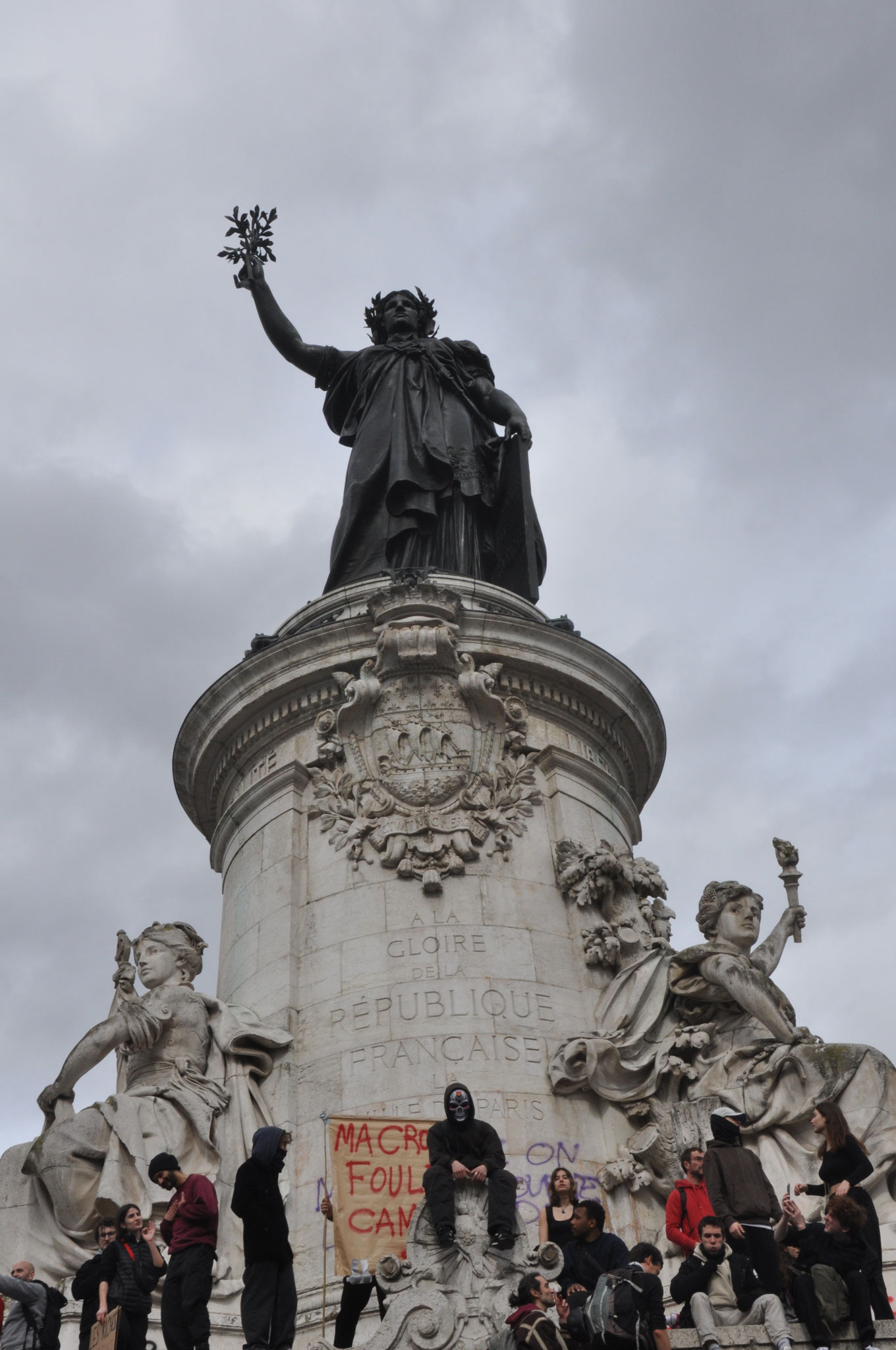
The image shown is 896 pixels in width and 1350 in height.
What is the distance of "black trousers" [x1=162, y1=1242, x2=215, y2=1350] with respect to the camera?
406 inches

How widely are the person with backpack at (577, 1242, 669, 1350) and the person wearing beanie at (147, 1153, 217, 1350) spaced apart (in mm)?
2352

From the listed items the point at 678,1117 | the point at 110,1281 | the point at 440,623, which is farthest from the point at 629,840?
the point at 110,1281

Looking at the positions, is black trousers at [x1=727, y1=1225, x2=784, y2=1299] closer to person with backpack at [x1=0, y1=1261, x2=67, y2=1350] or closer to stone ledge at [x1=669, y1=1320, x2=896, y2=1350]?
stone ledge at [x1=669, y1=1320, x2=896, y2=1350]

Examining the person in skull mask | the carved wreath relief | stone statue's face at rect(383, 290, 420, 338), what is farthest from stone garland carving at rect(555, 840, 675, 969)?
stone statue's face at rect(383, 290, 420, 338)

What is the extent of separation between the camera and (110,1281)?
10711 millimetres

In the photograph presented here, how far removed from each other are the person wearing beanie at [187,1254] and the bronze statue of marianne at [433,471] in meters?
9.94

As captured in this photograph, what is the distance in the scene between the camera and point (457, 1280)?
10453mm

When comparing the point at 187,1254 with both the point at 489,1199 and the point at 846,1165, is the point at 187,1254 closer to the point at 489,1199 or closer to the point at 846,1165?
the point at 489,1199

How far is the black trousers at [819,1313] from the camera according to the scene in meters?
10.0

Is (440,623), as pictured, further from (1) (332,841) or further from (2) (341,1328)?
(2) (341,1328)

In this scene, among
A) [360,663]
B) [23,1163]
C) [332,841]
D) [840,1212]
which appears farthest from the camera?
[360,663]

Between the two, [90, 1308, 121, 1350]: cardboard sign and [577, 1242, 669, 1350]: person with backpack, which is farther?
[90, 1308, 121, 1350]: cardboard sign

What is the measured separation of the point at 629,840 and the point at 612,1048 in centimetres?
403

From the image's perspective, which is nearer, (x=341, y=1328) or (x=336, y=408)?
(x=341, y=1328)
